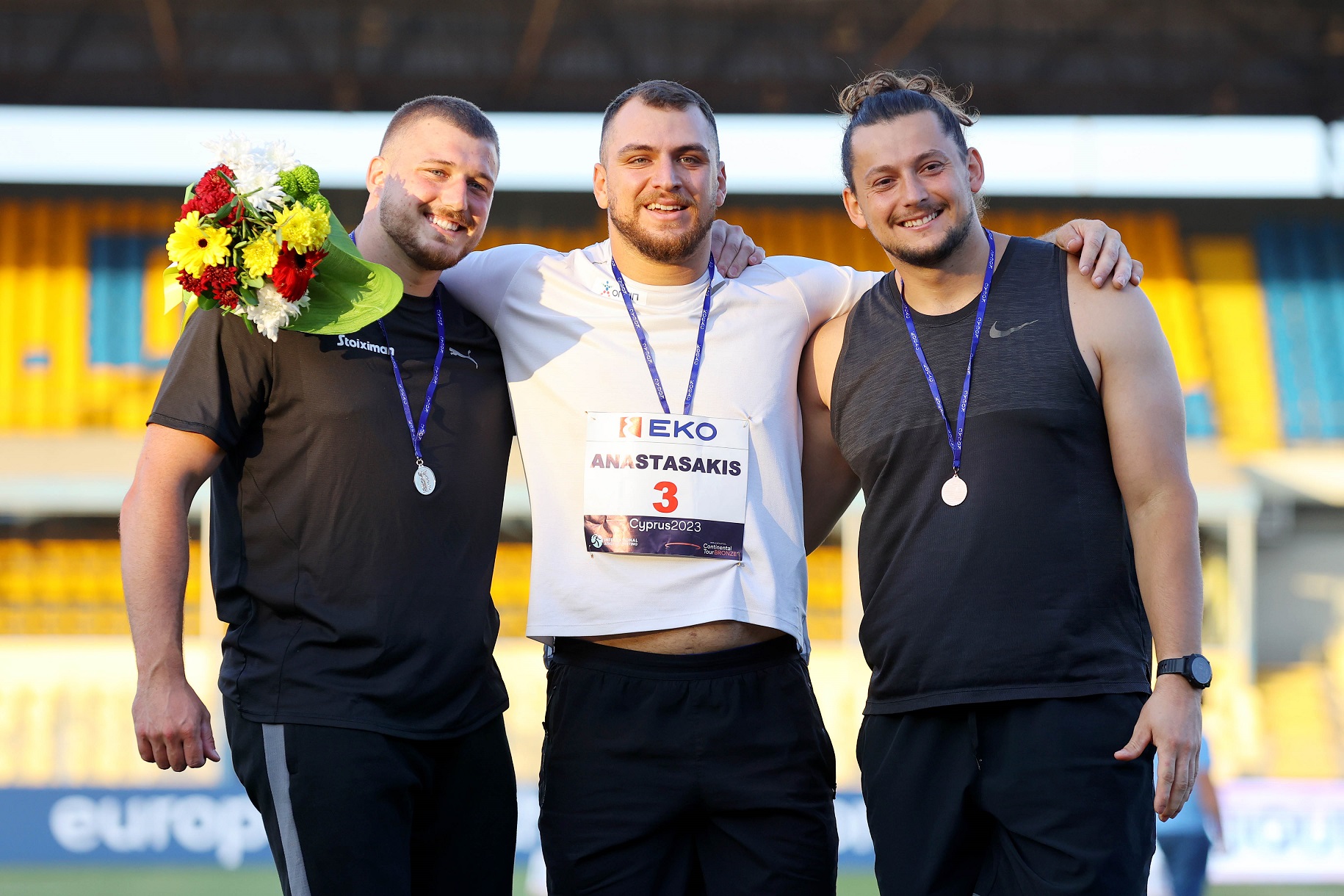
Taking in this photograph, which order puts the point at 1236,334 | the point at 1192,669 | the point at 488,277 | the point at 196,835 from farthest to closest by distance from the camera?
the point at 1236,334, the point at 196,835, the point at 488,277, the point at 1192,669

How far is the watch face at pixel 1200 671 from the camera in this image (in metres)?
2.27

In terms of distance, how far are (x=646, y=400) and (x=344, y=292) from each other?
2.19ft

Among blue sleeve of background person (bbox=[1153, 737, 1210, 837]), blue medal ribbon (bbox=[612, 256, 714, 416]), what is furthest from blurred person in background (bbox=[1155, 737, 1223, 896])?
blue medal ribbon (bbox=[612, 256, 714, 416])

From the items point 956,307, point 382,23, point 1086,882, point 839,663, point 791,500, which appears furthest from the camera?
point 382,23

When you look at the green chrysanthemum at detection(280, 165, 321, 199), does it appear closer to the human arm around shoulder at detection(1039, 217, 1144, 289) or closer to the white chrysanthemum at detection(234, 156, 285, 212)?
the white chrysanthemum at detection(234, 156, 285, 212)

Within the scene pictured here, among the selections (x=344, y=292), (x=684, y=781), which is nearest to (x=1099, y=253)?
(x=684, y=781)

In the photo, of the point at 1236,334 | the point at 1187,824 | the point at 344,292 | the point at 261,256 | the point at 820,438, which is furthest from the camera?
the point at 1236,334

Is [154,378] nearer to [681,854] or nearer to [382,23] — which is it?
[382,23]

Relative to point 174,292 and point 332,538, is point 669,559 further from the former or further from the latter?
point 174,292

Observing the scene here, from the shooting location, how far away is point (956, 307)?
8.43 ft

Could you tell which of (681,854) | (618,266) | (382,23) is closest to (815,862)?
(681,854)

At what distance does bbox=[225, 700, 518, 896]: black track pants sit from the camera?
7.99 ft

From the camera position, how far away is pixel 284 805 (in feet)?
8.05

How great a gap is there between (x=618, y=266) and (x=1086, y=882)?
1598 millimetres
